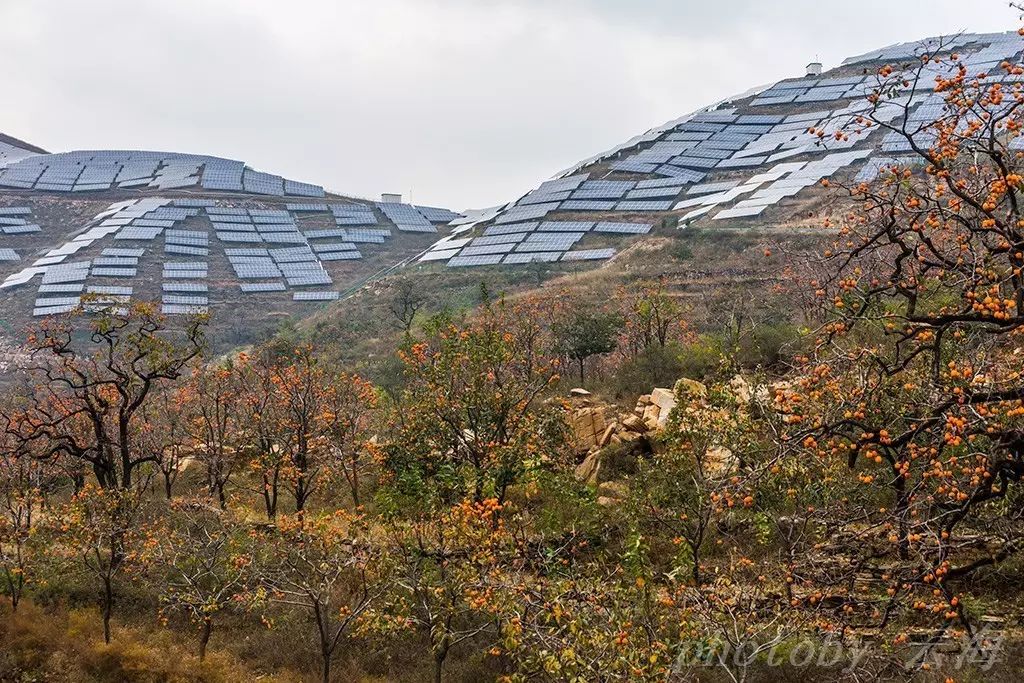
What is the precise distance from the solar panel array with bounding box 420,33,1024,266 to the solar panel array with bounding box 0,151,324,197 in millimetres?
21716

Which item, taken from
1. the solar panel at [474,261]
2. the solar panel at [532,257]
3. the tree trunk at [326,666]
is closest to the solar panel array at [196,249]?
the solar panel at [474,261]

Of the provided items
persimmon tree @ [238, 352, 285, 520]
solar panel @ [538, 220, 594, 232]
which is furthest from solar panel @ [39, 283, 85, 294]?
persimmon tree @ [238, 352, 285, 520]

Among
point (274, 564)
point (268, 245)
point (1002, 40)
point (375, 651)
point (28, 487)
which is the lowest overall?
point (375, 651)

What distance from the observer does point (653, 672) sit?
8977 mm

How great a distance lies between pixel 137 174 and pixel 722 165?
6097 cm

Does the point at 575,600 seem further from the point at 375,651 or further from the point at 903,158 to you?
the point at 903,158

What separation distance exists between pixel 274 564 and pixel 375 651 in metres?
3.50

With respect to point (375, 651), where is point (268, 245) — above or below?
above

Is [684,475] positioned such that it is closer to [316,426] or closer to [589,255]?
[316,426]

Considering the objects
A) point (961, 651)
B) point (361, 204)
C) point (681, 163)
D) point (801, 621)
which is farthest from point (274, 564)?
point (361, 204)

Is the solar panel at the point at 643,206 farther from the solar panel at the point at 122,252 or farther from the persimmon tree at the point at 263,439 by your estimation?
the persimmon tree at the point at 263,439

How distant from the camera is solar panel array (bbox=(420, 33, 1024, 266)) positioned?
55625 millimetres

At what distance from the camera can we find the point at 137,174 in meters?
87.2

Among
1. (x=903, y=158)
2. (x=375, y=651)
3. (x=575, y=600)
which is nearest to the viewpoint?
(x=575, y=600)
